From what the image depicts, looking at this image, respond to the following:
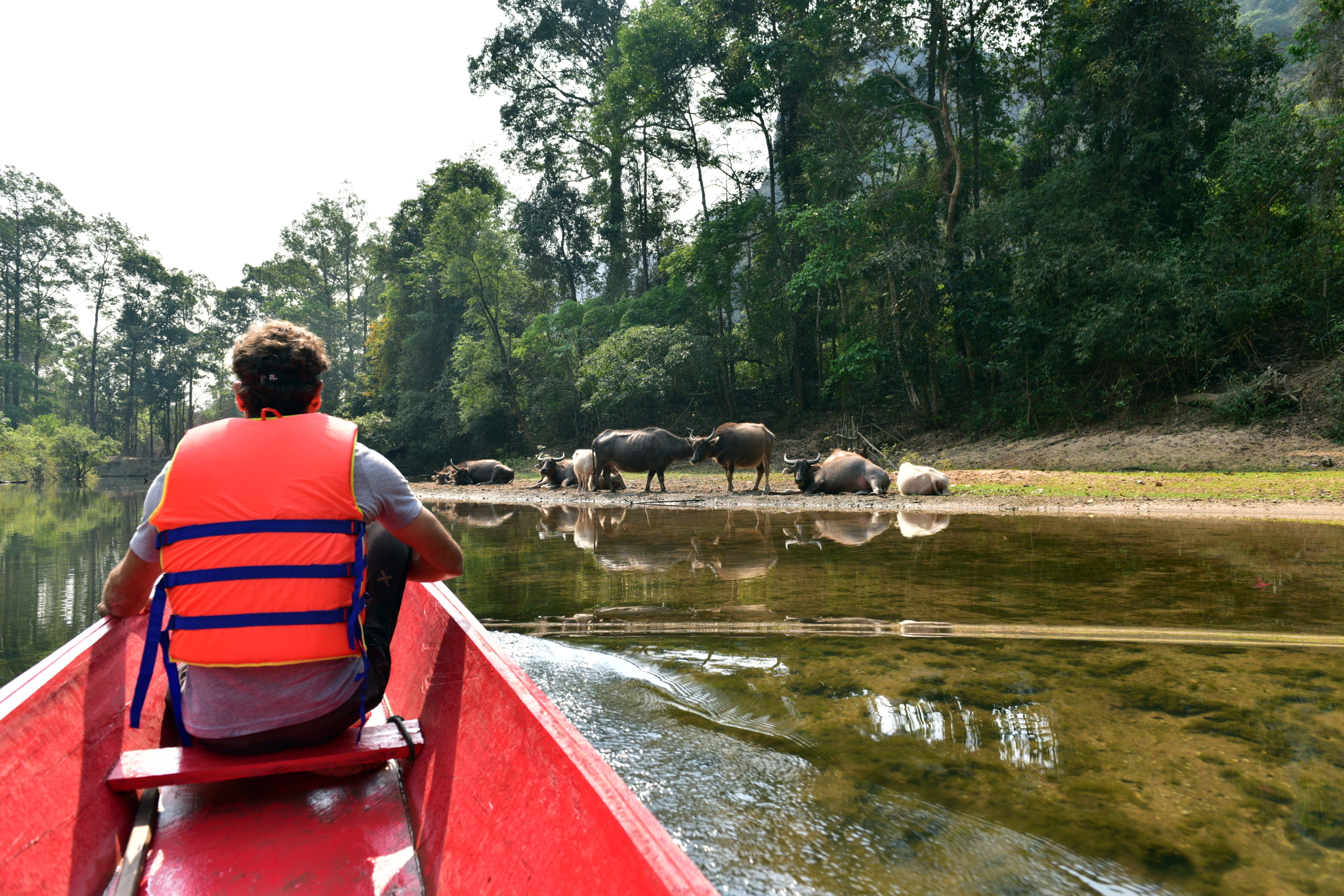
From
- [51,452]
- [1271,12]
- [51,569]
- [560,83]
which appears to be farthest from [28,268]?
[1271,12]

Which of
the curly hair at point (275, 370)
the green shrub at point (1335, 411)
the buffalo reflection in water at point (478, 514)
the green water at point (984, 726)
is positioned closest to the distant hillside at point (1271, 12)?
the green shrub at point (1335, 411)

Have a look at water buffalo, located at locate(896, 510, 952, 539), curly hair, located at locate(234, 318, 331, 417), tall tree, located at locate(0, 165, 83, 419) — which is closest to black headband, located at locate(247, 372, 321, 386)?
curly hair, located at locate(234, 318, 331, 417)

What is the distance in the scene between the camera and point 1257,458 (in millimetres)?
14086

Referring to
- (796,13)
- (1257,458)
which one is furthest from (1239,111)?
(796,13)

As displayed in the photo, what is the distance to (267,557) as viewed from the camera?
2.10 meters

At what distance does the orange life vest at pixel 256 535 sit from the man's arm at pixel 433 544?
24 centimetres

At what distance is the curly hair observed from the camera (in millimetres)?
2244

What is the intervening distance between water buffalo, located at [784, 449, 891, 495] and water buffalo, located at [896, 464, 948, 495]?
407 millimetres

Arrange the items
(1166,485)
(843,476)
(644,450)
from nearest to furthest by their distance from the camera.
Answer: (1166,485) < (843,476) < (644,450)

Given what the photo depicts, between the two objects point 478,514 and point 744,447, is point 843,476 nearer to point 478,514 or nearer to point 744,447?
point 744,447

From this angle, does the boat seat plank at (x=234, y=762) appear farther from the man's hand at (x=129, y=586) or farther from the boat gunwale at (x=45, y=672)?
the man's hand at (x=129, y=586)

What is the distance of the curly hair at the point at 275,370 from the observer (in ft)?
7.36

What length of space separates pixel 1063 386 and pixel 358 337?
2126 inches

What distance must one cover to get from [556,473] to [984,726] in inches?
777
